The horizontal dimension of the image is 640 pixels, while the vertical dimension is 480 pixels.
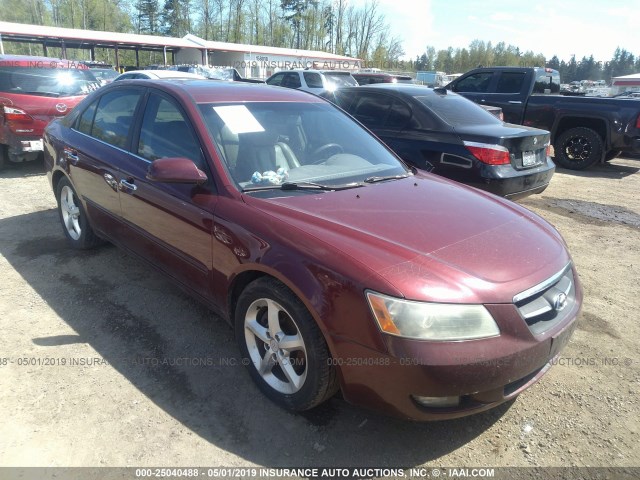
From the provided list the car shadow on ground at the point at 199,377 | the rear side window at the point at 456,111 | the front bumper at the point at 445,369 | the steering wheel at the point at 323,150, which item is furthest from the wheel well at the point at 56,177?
the rear side window at the point at 456,111

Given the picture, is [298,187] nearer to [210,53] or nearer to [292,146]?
[292,146]

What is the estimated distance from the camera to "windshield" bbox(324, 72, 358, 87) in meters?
15.7

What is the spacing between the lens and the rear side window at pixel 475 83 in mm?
10492

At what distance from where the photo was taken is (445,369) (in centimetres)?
193

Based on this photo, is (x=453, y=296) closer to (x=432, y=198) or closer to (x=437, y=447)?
(x=437, y=447)

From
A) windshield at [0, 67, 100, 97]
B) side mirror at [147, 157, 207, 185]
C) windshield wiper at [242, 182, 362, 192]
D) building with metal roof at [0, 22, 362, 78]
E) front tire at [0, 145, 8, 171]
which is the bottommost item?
front tire at [0, 145, 8, 171]

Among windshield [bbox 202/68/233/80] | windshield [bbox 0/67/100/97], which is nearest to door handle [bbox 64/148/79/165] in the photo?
windshield [bbox 0/67/100/97]

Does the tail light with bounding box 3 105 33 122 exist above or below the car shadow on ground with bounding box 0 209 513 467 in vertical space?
above

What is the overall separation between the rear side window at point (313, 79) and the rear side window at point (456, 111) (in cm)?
989

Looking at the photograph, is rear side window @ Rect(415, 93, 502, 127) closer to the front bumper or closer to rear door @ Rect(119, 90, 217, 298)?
rear door @ Rect(119, 90, 217, 298)

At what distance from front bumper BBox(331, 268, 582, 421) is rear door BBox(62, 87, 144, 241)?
242cm

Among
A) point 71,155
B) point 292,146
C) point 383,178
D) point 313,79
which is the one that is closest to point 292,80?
point 313,79

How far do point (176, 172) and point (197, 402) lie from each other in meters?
1.30

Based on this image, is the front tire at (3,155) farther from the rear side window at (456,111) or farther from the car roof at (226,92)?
the rear side window at (456,111)
